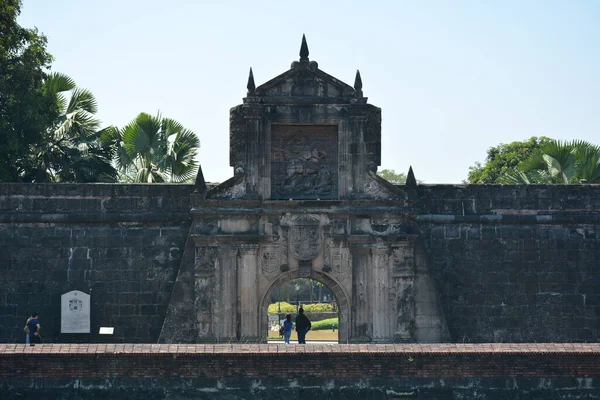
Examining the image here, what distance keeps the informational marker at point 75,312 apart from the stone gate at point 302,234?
174cm

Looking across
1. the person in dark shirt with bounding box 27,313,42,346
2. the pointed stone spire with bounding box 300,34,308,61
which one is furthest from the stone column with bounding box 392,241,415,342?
the person in dark shirt with bounding box 27,313,42,346

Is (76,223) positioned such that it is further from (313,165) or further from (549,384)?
(549,384)

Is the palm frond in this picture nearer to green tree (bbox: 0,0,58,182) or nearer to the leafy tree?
green tree (bbox: 0,0,58,182)

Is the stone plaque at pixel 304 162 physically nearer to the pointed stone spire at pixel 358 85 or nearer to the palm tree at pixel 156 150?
the pointed stone spire at pixel 358 85

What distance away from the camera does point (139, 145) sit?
31.8 metres

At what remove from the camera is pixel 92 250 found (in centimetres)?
2555

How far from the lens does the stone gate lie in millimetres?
24672

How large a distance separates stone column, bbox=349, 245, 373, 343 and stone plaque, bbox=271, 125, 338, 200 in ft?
4.27

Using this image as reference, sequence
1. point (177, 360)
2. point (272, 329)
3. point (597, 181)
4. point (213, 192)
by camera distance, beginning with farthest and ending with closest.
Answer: point (272, 329)
point (597, 181)
point (213, 192)
point (177, 360)

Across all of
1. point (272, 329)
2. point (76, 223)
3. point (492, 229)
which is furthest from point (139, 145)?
point (272, 329)

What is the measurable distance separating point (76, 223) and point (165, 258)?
1991 mm

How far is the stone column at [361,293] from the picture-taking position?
81.0 feet

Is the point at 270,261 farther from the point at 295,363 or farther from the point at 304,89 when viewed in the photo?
the point at 295,363

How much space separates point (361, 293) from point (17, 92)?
32.2 ft
